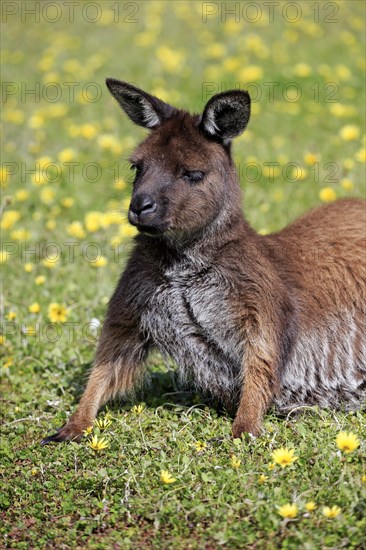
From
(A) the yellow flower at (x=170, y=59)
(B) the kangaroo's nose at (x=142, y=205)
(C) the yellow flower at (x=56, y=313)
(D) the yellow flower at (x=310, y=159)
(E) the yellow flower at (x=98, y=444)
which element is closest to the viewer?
(E) the yellow flower at (x=98, y=444)

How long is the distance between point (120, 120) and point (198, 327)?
6312 millimetres

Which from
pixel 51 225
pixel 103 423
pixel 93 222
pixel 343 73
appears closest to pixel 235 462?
pixel 103 423

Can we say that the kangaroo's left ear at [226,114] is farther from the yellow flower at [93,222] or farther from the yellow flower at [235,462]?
the yellow flower at [93,222]

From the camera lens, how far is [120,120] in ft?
36.1

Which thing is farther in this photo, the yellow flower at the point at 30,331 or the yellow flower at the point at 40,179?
the yellow flower at the point at 40,179

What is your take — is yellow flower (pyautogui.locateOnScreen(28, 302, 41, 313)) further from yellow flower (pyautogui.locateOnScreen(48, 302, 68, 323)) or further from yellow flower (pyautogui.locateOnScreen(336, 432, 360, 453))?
yellow flower (pyautogui.locateOnScreen(336, 432, 360, 453))

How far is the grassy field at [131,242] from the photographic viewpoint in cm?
419

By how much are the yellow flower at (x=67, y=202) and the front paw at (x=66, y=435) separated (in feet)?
12.2

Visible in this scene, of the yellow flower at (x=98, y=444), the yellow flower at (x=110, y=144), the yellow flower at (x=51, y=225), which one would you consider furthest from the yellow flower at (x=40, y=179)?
the yellow flower at (x=98, y=444)

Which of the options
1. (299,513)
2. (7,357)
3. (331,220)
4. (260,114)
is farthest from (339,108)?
(299,513)

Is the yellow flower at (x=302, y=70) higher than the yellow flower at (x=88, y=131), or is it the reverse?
the yellow flower at (x=302, y=70)

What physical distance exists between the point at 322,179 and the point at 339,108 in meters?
1.61

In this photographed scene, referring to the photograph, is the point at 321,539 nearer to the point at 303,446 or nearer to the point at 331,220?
the point at 303,446

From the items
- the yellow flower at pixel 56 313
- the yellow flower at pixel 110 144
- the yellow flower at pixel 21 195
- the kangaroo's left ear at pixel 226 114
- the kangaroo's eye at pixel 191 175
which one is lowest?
the yellow flower at pixel 56 313
